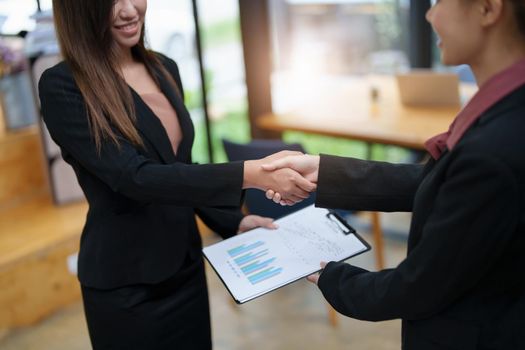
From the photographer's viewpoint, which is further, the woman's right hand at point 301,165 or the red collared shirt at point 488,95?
the woman's right hand at point 301,165

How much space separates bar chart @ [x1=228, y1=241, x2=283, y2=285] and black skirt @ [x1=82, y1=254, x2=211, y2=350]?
23cm

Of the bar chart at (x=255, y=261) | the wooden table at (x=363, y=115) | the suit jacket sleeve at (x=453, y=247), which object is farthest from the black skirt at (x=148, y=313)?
the wooden table at (x=363, y=115)

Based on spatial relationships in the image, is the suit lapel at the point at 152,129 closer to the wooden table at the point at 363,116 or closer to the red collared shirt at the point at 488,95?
the red collared shirt at the point at 488,95

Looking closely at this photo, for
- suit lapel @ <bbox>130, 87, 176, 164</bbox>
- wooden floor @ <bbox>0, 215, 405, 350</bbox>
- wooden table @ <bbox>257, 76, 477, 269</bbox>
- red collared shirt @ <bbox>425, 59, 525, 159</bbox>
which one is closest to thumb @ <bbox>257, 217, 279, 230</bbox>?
suit lapel @ <bbox>130, 87, 176, 164</bbox>

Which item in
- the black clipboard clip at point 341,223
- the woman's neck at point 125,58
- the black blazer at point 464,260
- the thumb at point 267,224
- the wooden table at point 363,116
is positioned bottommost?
the wooden table at point 363,116

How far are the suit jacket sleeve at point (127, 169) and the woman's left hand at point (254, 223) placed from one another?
23 centimetres

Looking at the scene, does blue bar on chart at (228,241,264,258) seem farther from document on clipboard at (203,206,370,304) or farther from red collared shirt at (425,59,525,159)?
red collared shirt at (425,59,525,159)

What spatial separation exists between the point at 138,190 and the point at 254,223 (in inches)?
16.6

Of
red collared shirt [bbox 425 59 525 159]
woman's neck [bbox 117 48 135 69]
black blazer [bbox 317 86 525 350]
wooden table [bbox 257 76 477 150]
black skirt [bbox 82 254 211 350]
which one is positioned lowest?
black skirt [bbox 82 254 211 350]

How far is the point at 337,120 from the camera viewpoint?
3.27 m

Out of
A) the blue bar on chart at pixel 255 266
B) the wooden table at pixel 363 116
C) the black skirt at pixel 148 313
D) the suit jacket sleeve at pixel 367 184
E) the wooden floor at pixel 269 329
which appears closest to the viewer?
the suit jacket sleeve at pixel 367 184

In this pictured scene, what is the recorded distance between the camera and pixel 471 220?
2.96ft

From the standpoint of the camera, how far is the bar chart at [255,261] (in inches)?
56.1

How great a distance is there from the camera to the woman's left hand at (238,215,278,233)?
1.65 metres
